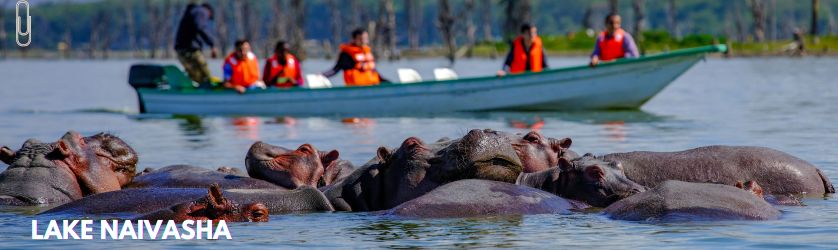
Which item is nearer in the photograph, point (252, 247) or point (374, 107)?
point (252, 247)

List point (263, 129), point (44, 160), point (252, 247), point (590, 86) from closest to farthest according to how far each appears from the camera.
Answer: point (252, 247), point (44, 160), point (263, 129), point (590, 86)

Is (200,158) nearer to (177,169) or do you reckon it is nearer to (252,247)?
(177,169)

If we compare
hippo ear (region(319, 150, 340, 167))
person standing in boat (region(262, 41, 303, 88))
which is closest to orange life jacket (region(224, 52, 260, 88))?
person standing in boat (region(262, 41, 303, 88))

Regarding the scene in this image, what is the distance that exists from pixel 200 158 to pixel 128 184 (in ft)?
19.5

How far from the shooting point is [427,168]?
10695mm

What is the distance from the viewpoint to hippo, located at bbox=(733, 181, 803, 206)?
34.3 feet

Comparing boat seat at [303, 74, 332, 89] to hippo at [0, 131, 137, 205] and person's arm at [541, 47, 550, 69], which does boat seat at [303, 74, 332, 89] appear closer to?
person's arm at [541, 47, 550, 69]

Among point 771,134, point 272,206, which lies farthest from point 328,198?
point 771,134

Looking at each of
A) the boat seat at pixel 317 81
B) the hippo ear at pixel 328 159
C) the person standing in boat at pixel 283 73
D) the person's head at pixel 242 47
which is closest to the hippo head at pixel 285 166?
the hippo ear at pixel 328 159

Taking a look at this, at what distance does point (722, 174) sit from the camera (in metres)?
11.4

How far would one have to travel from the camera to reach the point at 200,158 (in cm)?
1795

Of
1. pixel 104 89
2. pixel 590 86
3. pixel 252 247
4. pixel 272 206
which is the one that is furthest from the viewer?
pixel 104 89

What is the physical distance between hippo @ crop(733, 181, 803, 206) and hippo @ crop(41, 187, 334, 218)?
3.04 meters

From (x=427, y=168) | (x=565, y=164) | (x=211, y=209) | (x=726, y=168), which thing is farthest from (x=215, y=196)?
(x=726, y=168)
